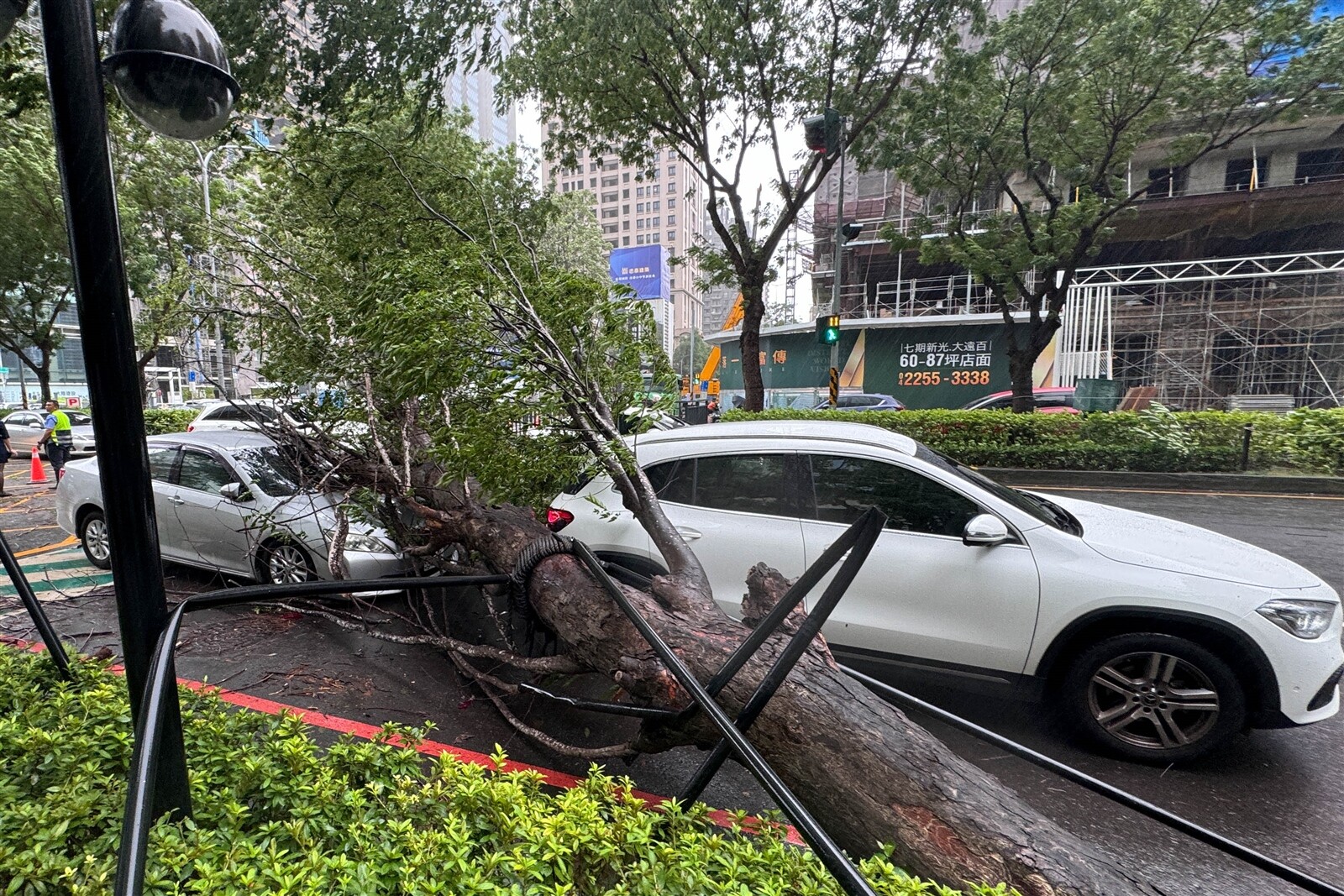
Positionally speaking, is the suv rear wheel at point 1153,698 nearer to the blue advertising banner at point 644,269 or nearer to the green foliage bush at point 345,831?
the green foliage bush at point 345,831

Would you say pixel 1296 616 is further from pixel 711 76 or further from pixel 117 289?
pixel 711 76

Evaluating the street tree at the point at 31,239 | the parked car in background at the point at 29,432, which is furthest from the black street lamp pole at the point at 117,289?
the parked car in background at the point at 29,432

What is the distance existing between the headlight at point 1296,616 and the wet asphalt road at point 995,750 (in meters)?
0.76

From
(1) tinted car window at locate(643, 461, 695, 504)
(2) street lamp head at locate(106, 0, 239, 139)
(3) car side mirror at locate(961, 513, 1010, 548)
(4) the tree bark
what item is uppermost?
(2) street lamp head at locate(106, 0, 239, 139)

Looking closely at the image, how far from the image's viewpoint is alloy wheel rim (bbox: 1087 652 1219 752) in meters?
3.08

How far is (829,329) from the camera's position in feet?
39.5

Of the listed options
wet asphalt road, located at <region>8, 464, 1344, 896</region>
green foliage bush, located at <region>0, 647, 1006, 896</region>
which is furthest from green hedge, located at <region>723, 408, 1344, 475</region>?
green foliage bush, located at <region>0, 647, 1006, 896</region>

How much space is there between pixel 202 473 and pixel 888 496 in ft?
20.1

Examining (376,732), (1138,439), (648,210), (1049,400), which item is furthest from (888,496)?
(648,210)

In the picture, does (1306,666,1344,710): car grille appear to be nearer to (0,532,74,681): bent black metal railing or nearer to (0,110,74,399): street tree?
(0,532,74,681): bent black metal railing

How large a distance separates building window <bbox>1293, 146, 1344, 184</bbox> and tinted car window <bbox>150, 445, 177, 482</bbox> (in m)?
32.4

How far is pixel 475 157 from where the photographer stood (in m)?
13.4

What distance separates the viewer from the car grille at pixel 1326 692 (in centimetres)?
296

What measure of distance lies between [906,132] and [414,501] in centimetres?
1165
